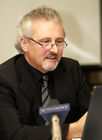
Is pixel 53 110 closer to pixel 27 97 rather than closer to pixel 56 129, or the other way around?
pixel 56 129

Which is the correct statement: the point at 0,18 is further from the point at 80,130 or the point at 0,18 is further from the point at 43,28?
the point at 80,130

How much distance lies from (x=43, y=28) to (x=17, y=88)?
1.26ft

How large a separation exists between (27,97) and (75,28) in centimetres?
131

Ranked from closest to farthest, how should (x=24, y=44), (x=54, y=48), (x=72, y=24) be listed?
1. (x=54, y=48)
2. (x=24, y=44)
3. (x=72, y=24)

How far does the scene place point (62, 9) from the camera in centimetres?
258

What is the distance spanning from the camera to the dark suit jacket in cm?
131

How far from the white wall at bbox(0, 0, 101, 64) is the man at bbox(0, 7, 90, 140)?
79cm

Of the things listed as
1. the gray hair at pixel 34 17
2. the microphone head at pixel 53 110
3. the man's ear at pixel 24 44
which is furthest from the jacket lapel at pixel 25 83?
the microphone head at pixel 53 110

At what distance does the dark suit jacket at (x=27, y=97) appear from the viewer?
4.31ft

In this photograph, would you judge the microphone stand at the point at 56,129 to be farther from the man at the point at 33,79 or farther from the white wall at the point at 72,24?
the white wall at the point at 72,24

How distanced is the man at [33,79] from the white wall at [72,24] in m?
0.79

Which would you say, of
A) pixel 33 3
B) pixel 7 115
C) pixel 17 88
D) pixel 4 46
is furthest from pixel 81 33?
pixel 7 115

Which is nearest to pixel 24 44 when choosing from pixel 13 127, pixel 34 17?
pixel 34 17

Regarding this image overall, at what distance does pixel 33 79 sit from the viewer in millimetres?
1639
